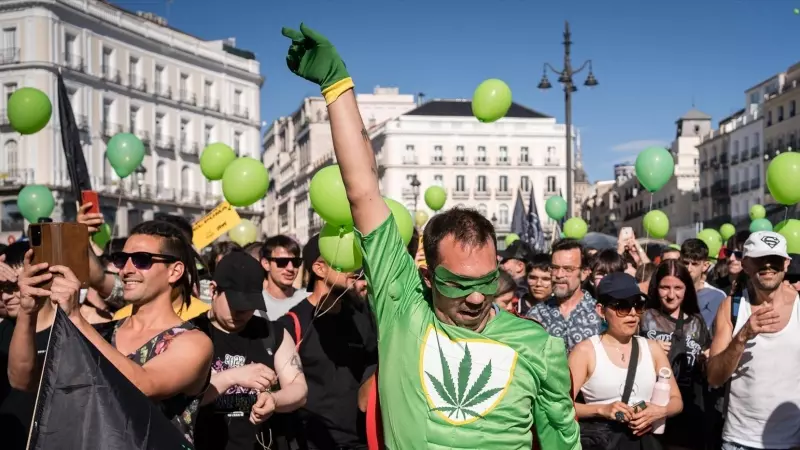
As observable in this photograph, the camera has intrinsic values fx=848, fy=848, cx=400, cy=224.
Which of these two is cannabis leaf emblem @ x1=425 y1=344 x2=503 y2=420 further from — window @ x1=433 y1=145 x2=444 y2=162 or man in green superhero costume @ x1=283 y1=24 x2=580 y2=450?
window @ x1=433 y1=145 x2=444 y2=162

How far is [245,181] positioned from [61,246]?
5.22 m

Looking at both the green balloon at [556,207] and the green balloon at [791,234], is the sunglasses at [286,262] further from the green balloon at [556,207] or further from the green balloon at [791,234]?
the green balloon at [556,207]

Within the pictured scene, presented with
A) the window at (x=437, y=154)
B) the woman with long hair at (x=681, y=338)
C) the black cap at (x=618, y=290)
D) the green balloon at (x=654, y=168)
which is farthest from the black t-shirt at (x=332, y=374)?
the window at (x=437, y=154)

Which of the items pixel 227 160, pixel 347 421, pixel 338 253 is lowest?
pixel 347 421

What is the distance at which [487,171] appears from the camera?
2835 inches

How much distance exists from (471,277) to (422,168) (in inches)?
2710

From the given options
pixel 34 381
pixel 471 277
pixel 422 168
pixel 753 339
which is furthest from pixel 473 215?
pixel 422 168

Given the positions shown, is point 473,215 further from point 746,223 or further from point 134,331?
point 746,223

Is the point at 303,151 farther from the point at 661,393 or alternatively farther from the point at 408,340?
the point at 408,340

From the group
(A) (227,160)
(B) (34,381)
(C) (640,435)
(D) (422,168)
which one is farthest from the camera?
(D) (422,168)

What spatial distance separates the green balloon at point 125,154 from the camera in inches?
428

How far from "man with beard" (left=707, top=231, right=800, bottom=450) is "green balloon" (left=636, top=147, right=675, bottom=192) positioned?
5813 millimetres

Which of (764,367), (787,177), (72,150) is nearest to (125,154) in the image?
(72,150)

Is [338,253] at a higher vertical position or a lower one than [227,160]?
lower
